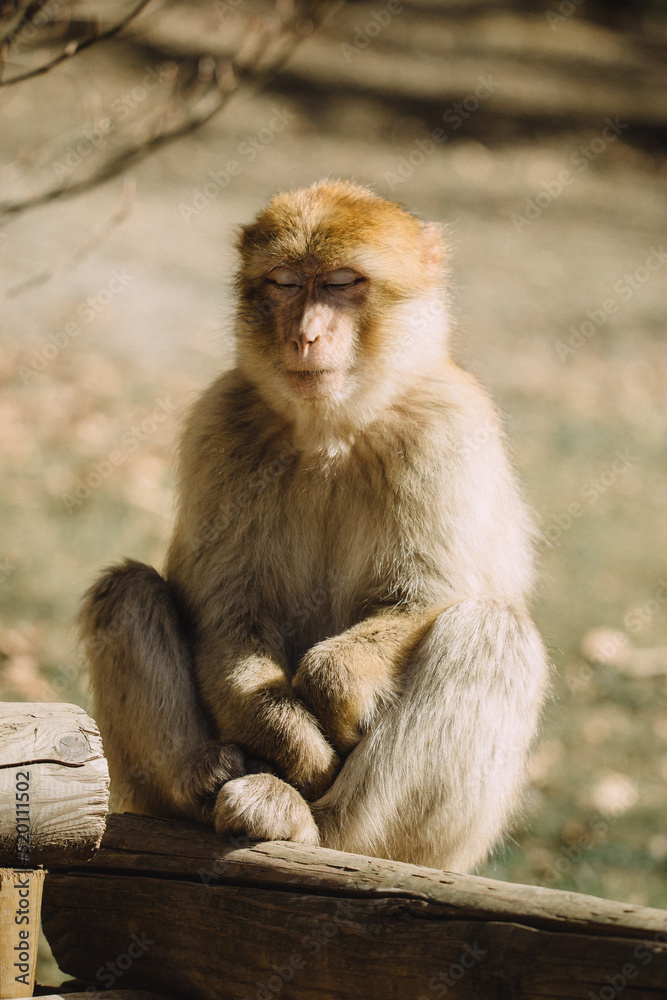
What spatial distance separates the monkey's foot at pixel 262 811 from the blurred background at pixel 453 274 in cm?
107

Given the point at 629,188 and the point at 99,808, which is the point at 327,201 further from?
the point at 629,188

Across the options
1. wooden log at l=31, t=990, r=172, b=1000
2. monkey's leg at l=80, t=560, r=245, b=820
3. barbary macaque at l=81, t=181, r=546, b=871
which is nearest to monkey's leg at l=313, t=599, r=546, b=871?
barbary macaque at l=81, t=181, r=546, b=871

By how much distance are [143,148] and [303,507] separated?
1647 millimetres

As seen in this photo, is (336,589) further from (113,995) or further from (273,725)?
(113,995)

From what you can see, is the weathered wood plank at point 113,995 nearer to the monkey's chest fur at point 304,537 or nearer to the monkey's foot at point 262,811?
the monkey's foot at point 262,811

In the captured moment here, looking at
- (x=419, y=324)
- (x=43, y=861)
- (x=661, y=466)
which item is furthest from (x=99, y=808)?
(x=661, y=466)

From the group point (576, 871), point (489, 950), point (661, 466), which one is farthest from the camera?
point (661, 466)

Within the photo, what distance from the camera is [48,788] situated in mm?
2566

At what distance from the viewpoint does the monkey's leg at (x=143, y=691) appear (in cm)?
336

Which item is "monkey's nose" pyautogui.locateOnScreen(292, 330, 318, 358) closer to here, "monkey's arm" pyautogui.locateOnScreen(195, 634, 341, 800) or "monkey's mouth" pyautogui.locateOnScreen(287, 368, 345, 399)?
"monkey's mouth" pyautogui.locateOnScreen(287, 368, 345, 399)

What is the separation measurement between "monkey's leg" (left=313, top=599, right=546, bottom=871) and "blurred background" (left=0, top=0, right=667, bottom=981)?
68cm

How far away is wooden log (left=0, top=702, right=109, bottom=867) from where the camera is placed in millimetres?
2537

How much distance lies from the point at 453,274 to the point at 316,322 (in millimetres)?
909

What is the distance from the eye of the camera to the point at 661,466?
28.9 ft
